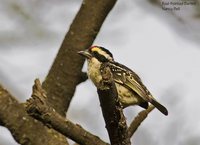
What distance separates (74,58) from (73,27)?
0.69 ft

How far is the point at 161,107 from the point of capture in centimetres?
280

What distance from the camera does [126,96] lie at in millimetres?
2846

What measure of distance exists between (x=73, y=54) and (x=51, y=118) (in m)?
1.28

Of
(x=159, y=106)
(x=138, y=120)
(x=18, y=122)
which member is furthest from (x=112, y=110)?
(x=159, y=106)

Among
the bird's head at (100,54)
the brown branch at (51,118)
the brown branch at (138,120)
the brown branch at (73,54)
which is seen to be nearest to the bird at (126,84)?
the bird's head at (100,54)

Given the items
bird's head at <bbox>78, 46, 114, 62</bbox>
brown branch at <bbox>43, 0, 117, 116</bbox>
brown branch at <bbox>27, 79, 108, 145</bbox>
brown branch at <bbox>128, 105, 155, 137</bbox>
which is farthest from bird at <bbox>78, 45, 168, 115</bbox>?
brown branch at <bbox>27, 79, 108, 145</bbox>

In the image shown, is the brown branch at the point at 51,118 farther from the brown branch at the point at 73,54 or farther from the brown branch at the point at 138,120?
the brown branch at the point at 73,54

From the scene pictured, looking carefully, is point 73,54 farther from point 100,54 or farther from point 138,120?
point 138,120

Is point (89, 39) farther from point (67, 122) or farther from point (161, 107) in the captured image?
point (67, 122)

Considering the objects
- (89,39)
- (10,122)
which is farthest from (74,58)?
(10,122)

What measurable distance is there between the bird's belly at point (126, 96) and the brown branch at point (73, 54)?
549mm

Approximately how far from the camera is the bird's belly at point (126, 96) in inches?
111

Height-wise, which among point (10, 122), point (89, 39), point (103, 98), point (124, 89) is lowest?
point (10, 122)

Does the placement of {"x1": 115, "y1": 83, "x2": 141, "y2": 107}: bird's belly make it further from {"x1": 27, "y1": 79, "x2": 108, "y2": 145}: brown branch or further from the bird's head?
{"x1": 27, "y1": 79, "x2": 108, "y2": 145}: brown branch
